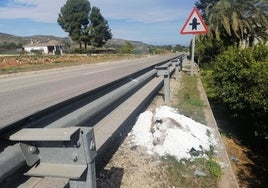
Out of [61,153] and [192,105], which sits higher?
[61,153]

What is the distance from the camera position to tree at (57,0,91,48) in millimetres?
83062

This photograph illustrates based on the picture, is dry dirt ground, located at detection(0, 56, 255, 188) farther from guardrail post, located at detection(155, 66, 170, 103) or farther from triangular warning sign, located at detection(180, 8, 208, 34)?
triangular warning sign, located at detection(180, 8, 208, 34)

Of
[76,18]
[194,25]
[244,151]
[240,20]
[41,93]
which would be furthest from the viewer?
[76,18]

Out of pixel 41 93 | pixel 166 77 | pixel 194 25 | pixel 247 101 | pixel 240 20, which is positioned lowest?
pixel 247 101

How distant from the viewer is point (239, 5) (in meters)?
27.7

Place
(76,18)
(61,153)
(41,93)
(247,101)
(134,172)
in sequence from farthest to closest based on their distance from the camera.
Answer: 1. (76,18)
2. (247,101)
3. (41,93)
4. (134,172)
5. (61,153)

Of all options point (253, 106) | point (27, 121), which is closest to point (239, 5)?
point (253, 106)

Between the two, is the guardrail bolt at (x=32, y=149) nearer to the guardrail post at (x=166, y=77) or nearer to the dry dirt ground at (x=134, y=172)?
the dry dirt ground at (x=134, y=172)

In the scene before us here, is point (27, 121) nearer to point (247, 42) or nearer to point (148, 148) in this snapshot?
point (148, 148)

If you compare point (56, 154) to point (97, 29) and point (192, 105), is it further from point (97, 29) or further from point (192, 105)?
point (97, 29)

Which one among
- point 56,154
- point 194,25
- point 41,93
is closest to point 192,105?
point 41,93

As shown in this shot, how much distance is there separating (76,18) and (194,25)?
7330cm

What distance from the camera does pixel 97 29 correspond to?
278 feet

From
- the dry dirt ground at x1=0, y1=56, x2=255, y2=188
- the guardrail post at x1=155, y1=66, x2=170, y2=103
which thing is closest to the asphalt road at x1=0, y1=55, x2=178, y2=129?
the guardrail post at x1=155, y1=66, x2=170, y2=103
